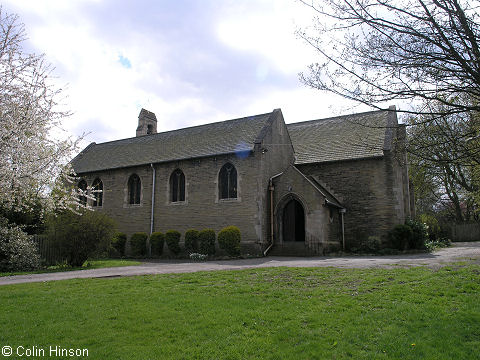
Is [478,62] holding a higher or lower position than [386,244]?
higher

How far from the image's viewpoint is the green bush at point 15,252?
17094mm

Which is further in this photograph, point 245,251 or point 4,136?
point 245,251

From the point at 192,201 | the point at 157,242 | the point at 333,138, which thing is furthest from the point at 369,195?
A: the point at 157,242

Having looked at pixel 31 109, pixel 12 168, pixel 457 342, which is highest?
pixel 31 109

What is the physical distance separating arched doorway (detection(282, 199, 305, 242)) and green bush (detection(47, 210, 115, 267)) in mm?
10011

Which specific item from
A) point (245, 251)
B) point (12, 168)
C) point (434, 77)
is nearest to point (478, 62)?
point (434, 77)

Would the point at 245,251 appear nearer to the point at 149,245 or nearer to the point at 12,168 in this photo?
the point at 149,245

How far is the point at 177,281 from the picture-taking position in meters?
10.9

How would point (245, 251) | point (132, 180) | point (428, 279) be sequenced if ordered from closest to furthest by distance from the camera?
point (428, 279), point (245, 251), point (132, 180)

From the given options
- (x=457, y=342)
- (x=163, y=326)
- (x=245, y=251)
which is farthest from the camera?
(x=245, y=251)

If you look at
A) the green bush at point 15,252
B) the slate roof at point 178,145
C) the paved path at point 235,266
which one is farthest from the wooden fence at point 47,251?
the slate roof at point 178,145

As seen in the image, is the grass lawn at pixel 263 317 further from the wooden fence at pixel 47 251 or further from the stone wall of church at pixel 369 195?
the stone wall of church at pixel 369 195

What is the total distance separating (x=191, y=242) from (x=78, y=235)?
7001mm

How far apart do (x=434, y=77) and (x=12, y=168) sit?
13.5m
